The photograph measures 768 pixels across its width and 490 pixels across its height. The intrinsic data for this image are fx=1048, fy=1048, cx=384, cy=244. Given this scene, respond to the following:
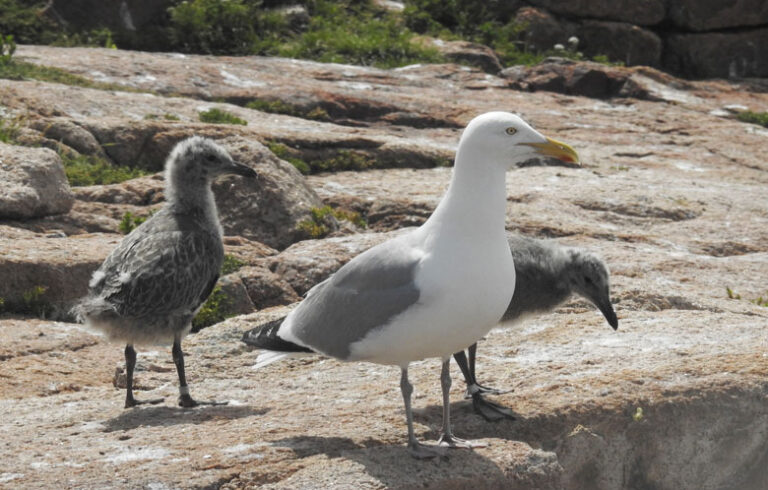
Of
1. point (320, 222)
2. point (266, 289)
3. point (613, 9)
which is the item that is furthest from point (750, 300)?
point (613, 9)

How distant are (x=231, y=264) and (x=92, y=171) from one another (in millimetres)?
2553

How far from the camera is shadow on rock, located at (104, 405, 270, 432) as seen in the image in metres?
5.62

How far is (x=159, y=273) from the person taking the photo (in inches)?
241

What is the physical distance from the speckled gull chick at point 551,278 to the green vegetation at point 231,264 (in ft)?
9.35

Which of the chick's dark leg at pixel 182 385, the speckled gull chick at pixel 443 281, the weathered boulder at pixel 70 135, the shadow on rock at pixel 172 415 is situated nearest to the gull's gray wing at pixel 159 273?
the chick's dark leg at pixel 182 385

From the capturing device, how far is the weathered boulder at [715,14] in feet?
66.0

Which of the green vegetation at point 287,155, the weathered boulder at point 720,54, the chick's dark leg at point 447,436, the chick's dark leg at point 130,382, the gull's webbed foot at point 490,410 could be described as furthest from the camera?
the weathered boulder at point 720,54

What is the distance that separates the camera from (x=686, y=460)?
576cm

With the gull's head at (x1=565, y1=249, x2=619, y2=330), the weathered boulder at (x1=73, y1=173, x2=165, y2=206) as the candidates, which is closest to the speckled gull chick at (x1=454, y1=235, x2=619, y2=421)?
the gull's head at (x1=565, y1=249, x2=619, y2=330)

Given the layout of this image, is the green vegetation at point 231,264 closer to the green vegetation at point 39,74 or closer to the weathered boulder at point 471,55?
the green vegetation at point 39,74

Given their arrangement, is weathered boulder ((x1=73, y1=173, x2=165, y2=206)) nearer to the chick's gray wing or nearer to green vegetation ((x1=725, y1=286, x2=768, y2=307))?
the chick's gray wing

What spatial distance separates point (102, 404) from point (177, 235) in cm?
110

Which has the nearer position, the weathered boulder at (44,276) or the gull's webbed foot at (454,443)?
the gull's webbed foot at (454,443)

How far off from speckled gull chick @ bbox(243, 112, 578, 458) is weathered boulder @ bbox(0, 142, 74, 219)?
450cm
